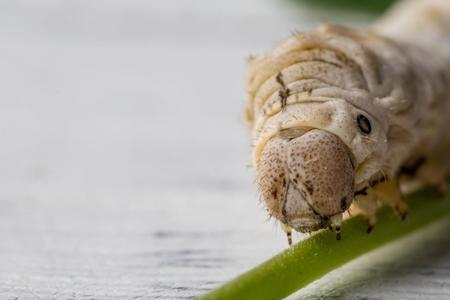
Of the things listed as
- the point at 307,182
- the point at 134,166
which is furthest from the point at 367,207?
the point at 134,166

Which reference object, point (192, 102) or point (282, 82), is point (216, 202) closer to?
point (282, 82)

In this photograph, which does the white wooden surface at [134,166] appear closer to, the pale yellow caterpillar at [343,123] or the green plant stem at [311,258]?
the green plant stem at [311,258]

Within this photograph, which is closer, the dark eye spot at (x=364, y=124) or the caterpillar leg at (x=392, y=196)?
the dark eye spot at (x=364, y=124)

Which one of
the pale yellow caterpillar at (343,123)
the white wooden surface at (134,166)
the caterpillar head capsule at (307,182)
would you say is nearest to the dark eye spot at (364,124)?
the pale yellow caterpillar at (343,123)

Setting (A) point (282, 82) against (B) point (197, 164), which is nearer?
(A) point (282, 82)

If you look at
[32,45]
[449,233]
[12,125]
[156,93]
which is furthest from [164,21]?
[449,233]

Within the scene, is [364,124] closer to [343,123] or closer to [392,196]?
[343,123]
